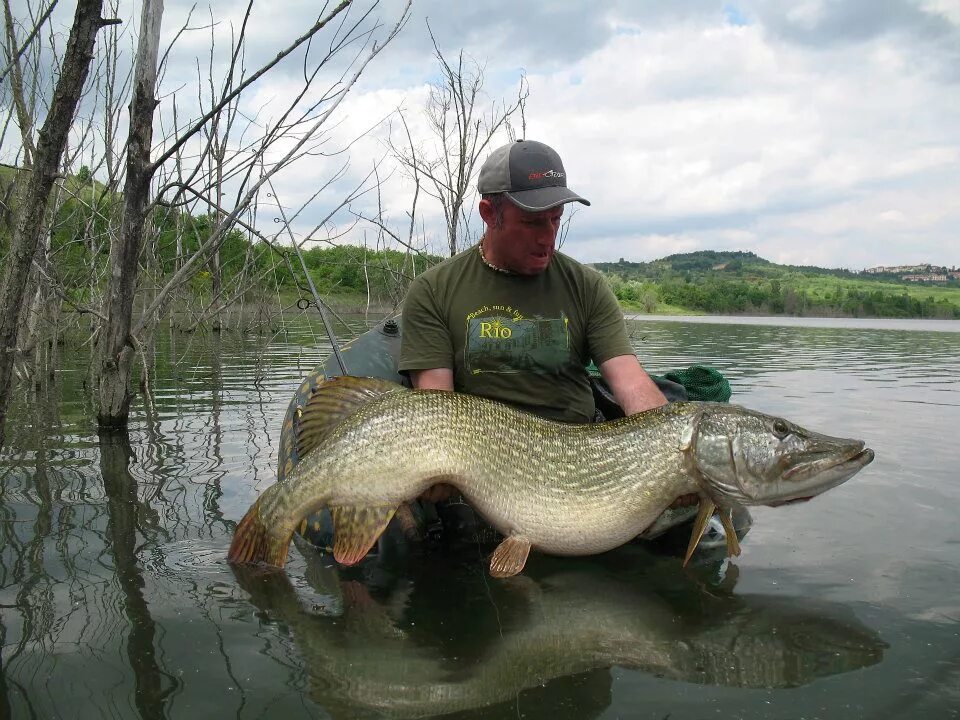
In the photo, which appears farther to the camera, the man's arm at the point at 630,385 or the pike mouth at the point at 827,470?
the man's arm at the point at 630,385

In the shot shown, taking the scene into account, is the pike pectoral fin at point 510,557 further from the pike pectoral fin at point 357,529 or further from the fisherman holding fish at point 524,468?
the pike pectoral fin at point 357,529

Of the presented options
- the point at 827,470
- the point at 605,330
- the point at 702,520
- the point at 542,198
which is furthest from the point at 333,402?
the point at 827,470

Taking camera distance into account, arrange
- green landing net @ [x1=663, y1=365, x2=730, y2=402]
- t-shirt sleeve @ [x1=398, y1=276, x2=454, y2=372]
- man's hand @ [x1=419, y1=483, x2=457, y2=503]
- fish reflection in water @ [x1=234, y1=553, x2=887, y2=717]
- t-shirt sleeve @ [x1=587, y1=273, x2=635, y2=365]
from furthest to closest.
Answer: green landing net @ [x1=663, y1=365, x2=730, y2=402], t-shirt sleeve @ [x1=587, y1=273, x2=635, y2=365], t-shirt sleeve @ [x1=398, y1=276, x2=454, y2=372], man's hand @ [x1=419, y1=483, x2=457, y2=503], fish reflection in water @ [x1=234, y1=553, x2=887, y2=717]

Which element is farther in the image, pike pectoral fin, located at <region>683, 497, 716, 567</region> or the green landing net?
the green landing net

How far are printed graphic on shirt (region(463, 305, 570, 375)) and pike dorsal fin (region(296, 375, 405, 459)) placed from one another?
64 cm

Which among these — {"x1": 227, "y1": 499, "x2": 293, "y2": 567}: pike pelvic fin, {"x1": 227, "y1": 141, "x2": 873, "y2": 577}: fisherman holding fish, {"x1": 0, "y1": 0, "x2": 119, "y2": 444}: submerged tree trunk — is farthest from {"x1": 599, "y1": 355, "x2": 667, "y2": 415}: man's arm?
{"x1": 0, "y1": 0, "x2": 119, "y2": 444}: submerged tree trunk

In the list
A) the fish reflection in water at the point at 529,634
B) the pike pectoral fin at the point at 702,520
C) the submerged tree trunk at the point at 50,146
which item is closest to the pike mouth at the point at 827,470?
the pike pectoral fin at the point at 702,520

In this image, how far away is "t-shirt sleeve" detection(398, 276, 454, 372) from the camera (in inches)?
146

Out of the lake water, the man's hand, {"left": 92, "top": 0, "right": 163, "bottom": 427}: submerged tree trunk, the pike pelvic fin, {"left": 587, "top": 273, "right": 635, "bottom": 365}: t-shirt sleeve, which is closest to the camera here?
the lake water

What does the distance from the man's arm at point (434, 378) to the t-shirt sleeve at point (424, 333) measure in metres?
0.03

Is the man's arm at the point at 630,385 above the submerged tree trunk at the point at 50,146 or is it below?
below

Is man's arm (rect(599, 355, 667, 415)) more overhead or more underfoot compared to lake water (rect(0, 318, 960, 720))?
more overhead

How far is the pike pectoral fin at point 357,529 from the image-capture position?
3.04 metres

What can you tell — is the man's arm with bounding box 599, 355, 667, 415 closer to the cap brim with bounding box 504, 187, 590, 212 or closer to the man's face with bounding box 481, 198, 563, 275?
the man's face with bounding box 481, 198, 563, 275
